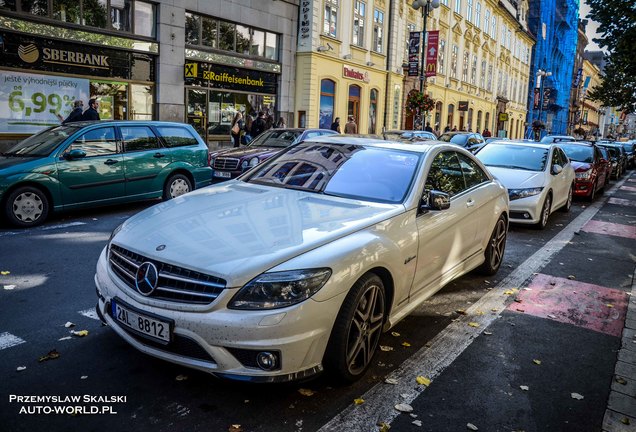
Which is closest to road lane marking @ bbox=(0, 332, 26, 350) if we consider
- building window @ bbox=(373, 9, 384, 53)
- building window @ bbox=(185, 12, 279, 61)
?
building window @ bbox=(185, 12, 279, 61)

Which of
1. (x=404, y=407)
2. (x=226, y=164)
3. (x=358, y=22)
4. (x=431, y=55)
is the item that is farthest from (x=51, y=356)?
(x=431, y=55)

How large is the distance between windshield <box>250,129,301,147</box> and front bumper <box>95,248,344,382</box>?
1060 cm

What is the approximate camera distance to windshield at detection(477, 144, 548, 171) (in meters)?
10.3

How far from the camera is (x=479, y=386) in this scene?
359 centimetres

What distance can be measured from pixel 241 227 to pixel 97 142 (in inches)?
246

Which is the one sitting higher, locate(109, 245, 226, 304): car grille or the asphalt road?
locate(109, 245, 226, 304): car grille

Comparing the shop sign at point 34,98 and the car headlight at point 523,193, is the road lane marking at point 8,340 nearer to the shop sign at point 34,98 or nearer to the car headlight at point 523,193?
the car headlight at point 523,193

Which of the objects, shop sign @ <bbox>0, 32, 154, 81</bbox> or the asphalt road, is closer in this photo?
the asphalt road

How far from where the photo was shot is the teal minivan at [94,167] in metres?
7.84

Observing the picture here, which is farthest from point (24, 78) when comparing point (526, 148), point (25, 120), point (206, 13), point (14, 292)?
point (526, 148)

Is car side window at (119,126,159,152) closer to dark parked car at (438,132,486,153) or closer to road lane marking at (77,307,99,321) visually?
road lane marking at (77,307,99,321)

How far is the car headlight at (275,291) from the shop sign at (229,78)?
17.0m

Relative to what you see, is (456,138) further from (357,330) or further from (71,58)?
(357,330)

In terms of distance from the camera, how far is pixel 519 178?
9703 mm
